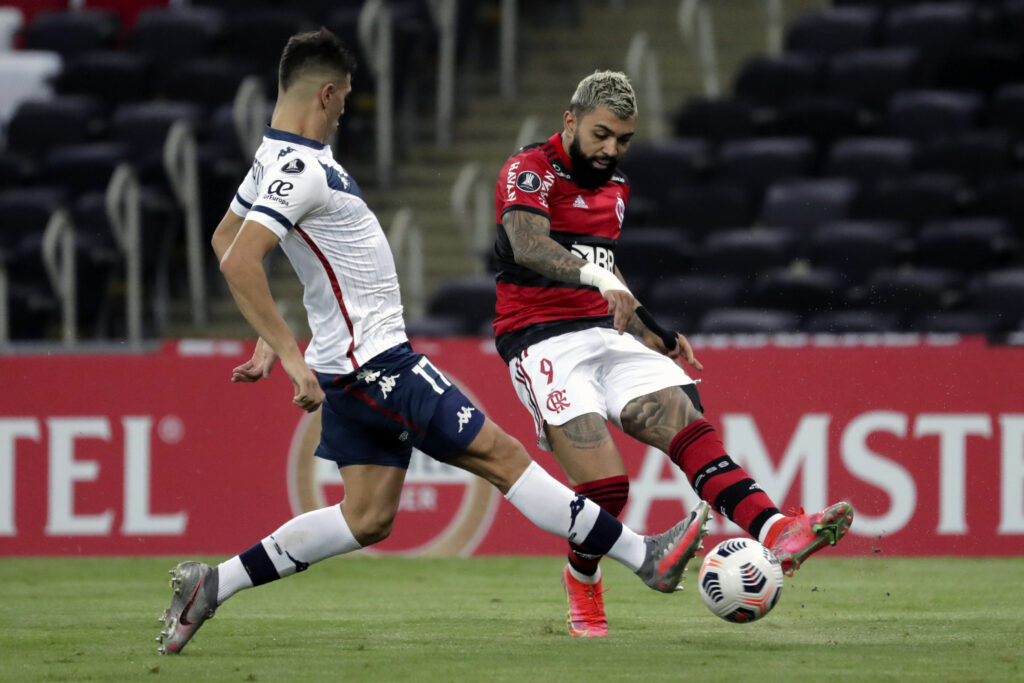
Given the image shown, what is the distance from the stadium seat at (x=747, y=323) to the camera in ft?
38.3

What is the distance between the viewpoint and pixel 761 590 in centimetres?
570

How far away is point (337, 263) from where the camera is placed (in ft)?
19.6

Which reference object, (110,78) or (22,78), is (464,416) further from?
(22,78)

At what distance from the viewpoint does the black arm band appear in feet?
21.4

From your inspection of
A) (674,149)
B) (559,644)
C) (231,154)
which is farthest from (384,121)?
(559,644)

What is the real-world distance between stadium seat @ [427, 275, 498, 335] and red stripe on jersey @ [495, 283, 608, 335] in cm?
576

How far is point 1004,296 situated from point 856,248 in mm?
1237

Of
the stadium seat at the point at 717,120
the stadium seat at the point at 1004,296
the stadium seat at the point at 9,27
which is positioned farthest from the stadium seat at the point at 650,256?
the stadium seat at the point at 9,27

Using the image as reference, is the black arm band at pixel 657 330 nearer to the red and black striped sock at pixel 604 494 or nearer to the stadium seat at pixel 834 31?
the red and black striped sock at pixel 604 494

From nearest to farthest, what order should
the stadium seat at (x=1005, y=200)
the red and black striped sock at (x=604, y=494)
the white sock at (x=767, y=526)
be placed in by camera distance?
the white sock at (x=767, y=526), the red and black striped sock at (x=604, y=494), the stadium seat at (x=1005, y=200)

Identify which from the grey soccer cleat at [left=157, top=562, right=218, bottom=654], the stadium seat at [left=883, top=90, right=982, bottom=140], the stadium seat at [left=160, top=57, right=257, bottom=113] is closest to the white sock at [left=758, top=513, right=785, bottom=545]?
the grey soccer cleat at [left=157, top=562, right=218, bottom=654]

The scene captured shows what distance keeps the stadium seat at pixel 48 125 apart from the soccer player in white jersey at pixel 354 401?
1031cm

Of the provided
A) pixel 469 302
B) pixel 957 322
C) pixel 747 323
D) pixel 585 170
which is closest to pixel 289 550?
pixel 585 170

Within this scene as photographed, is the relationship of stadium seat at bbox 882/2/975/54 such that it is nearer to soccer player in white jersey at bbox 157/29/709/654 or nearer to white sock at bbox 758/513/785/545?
white sock at bbox 758/513/785/545
